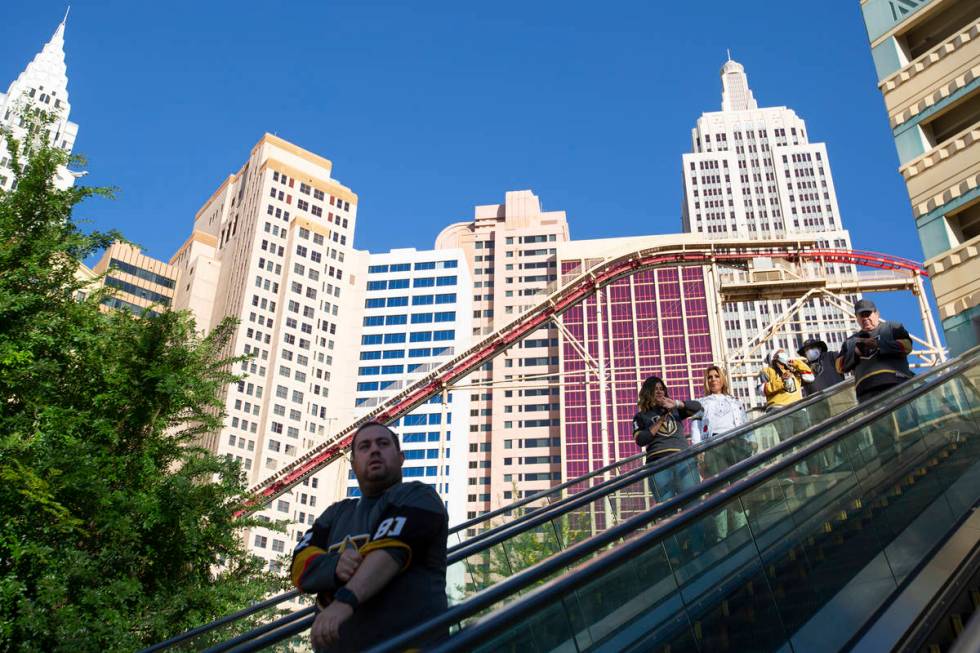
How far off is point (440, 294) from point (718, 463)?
10839cm

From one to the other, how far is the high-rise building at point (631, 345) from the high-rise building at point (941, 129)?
78.5m

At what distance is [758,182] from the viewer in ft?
458

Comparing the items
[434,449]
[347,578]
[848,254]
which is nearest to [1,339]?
[347,578]

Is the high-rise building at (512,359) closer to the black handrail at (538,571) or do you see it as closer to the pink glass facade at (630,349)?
the pink glass facade at (630,349)

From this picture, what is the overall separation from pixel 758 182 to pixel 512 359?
5683 centimetres

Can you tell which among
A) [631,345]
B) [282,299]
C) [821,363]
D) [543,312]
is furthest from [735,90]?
[821,363]

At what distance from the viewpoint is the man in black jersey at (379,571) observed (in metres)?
3.28

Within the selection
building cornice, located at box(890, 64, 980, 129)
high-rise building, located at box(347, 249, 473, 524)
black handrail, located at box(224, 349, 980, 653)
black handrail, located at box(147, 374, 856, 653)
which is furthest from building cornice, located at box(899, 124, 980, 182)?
high-rise building, located at box(347, 249, 473, 524)

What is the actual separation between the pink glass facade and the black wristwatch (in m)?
97.2

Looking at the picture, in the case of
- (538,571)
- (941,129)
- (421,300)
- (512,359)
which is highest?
(421,300)

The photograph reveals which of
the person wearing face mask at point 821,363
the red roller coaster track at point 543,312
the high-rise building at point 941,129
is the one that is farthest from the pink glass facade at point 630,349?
the person wearing face mask at point 821,363

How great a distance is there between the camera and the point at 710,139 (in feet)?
494

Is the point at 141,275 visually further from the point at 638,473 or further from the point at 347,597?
the point at 347,597

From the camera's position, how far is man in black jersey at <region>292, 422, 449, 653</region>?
3275 millimetres
